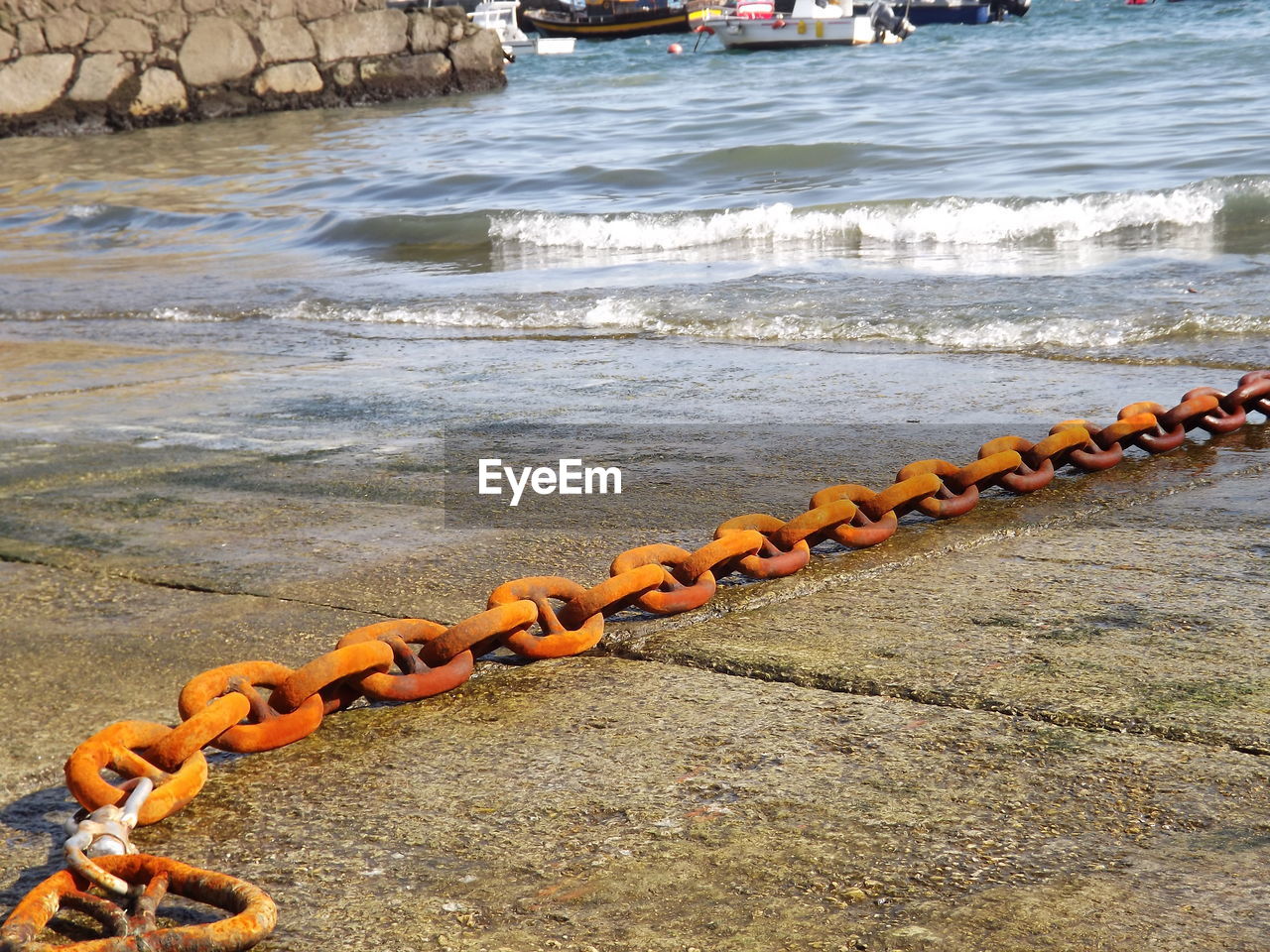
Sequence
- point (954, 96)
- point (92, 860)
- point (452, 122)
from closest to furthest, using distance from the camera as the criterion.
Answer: point (92, 860), point (954, 96), point (452, 122)

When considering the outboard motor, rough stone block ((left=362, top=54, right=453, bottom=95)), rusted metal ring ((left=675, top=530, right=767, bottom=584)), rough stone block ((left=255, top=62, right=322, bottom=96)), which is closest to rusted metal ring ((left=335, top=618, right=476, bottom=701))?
rusted metal ring ((left=675, top=530, right=767, bottom=584))

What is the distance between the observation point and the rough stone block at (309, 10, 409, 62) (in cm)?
2206

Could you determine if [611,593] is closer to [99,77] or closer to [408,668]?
[408,668]

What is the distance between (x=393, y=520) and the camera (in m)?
2.94

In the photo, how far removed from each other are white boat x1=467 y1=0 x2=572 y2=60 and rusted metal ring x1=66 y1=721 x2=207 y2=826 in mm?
58019

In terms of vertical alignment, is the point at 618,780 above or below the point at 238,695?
below

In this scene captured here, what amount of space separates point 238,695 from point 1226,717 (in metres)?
1.29

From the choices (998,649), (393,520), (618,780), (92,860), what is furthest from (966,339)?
(92,860)

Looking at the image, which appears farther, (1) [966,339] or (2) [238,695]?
(1) [966,339]

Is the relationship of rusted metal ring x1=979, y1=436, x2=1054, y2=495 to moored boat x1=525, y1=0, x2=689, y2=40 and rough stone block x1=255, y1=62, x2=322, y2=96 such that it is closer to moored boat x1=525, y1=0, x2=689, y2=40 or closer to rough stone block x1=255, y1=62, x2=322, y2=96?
rough stone block x1=255, y1=62, x2=322, y2=96

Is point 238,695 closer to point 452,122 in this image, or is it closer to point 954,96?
point 954,96

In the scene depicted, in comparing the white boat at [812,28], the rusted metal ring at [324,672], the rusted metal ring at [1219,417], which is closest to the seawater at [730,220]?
the rusted metal ring at [1219,417]

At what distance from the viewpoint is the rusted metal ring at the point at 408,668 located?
1.80m

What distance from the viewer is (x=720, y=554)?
7.27 ft
